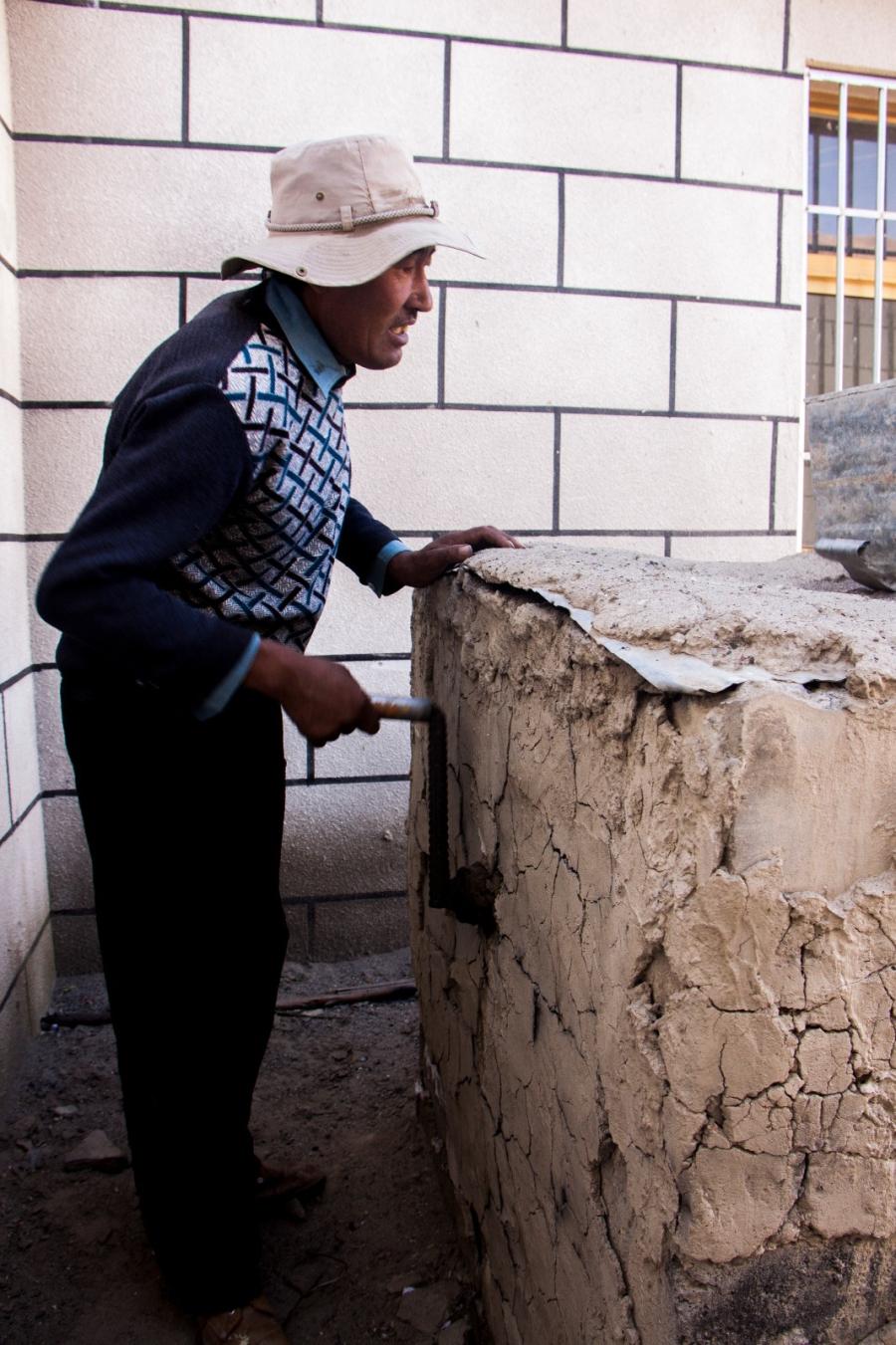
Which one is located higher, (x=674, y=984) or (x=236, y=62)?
(x=236, y=62)

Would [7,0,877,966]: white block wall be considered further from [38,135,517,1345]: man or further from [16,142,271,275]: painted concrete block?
[38,135,517,1345]: man

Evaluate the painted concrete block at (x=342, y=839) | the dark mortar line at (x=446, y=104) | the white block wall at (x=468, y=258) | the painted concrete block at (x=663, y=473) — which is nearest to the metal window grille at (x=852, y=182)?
the white block wall at (x=468, y=258)

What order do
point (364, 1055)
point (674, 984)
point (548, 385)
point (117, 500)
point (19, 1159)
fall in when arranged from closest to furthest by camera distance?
point (674, 984) < point (117, 500) < point (19, 1159) < point (364, 1055) < point (548, 385)

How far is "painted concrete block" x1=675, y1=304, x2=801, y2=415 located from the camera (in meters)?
3.26

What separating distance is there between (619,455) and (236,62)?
153 cm

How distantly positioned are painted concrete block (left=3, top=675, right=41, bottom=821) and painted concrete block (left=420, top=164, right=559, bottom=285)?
1650mm

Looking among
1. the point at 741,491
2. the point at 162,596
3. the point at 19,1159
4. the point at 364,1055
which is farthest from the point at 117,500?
the point at 741,491

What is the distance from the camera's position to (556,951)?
1.35 m

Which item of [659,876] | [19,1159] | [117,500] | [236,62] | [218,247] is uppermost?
[236,62]

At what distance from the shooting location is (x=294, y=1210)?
7.00ft

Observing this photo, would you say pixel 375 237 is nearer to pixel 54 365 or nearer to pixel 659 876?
pixel 659 876

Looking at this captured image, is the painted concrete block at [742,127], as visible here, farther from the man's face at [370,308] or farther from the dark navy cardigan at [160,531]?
Result: the dark navy cardigan at [160,531]

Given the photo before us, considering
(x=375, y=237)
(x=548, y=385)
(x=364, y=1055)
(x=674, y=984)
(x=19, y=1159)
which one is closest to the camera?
(x=674, y=984)

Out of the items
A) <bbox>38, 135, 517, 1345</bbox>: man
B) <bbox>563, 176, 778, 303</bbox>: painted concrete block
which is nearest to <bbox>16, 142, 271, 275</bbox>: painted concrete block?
<bbox>563, 176, 778, 303</bbox>: painted concrete block
